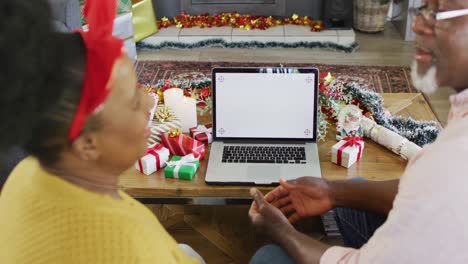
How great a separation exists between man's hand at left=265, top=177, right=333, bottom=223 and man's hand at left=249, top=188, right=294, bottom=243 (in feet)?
0.21

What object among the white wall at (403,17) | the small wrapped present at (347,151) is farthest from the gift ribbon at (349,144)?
the white wall at (403,17)

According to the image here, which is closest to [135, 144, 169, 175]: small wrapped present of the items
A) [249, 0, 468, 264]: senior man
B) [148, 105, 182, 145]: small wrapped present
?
[148, 105, 182, 145]: small wrapped present

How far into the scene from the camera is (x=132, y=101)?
0.86m

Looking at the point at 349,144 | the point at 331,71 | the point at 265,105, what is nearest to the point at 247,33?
the point at 331,71

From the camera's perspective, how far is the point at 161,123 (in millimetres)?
1859

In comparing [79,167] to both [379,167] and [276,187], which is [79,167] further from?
[379,167]

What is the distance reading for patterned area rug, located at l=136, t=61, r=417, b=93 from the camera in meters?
3.48

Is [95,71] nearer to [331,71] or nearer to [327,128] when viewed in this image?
[327,128]

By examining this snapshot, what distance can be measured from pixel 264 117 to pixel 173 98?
13.6 inches

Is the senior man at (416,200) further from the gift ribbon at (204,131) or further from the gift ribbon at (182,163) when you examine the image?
the gift ribbon at (204,131)

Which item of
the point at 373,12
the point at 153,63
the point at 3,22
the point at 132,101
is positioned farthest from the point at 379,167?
the point at 373,12

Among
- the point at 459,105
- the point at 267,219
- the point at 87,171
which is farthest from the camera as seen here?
the point at 267,219

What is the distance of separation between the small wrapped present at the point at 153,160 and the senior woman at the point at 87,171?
27.1 inches

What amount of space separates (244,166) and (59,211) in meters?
0.87
